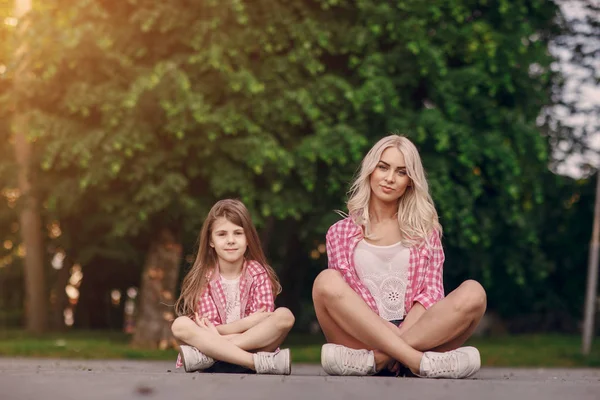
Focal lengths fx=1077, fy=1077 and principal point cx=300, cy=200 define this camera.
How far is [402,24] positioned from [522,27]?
2.09 metres

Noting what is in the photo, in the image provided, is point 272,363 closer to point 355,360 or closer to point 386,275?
point 355,360

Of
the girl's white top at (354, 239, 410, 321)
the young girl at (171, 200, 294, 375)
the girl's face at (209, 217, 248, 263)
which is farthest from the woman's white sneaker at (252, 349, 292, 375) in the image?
the girl's face at (209, 217, 248, 263)

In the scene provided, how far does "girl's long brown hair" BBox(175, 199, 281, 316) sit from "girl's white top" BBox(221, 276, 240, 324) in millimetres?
130

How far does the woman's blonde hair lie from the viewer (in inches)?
238

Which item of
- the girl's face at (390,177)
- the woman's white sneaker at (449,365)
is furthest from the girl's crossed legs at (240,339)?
the girl's face at (390,177)

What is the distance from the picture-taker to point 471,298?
5484 millimetres

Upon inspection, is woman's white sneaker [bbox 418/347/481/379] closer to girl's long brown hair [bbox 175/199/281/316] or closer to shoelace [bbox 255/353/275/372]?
shoelace [bbox 255/353/275/372]

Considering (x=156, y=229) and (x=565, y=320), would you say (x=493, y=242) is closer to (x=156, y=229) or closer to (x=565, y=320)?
(x=156, y=229)

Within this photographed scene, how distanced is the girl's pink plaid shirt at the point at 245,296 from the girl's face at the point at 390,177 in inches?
31.9

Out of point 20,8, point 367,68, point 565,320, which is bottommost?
point 565,320

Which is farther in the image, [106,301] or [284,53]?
[106,301]

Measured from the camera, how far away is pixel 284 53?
51.9ft

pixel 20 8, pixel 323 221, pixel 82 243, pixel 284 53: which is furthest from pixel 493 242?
pixel 20 8

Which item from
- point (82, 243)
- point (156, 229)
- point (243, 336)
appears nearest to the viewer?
point (243, 336)
